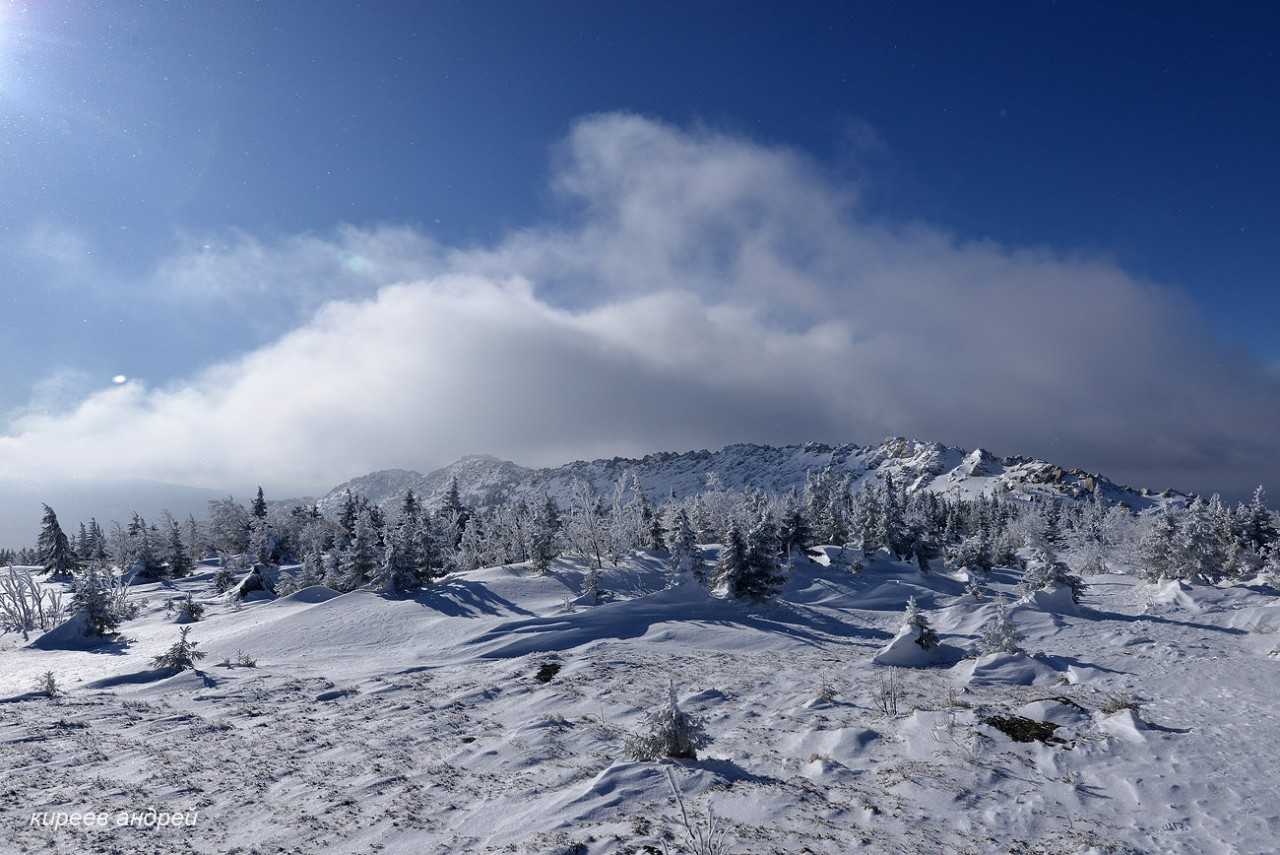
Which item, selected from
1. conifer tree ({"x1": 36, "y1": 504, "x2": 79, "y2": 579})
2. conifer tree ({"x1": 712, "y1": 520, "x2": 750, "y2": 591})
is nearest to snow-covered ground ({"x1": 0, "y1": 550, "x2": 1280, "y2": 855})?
conifer tree ({"x1": 712, "y1": 520, "x2": 750, "y2": 591})

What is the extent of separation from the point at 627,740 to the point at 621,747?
1209 mm

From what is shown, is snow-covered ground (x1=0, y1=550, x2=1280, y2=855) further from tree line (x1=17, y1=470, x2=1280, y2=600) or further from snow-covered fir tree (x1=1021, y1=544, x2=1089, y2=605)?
tree line (x1=17, y1=470, x2=1280, y2=600)

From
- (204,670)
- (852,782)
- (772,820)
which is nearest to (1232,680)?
(852,782)

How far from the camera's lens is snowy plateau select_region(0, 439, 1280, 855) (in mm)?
7402

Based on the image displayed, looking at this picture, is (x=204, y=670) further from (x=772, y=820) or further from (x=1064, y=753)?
(x=1064, y=753)

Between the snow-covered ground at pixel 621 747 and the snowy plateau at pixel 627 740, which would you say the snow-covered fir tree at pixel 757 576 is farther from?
the snow-covered ground at pixel 621 747

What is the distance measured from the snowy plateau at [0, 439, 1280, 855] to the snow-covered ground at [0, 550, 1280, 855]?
0.21 ft

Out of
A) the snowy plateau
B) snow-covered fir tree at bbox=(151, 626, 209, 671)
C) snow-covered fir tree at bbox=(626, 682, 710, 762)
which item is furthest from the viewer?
snow-covered fir tree at bbox=(151, 626, 209, 671)

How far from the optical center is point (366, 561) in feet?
134

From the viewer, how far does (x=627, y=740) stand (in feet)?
31.9

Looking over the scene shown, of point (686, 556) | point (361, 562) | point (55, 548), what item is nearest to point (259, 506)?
point (55, 548)

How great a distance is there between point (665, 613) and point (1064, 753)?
67.3ft

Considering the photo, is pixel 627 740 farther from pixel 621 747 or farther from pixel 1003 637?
pixel 1003 637

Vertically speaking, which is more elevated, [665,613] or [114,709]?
[114,709]
